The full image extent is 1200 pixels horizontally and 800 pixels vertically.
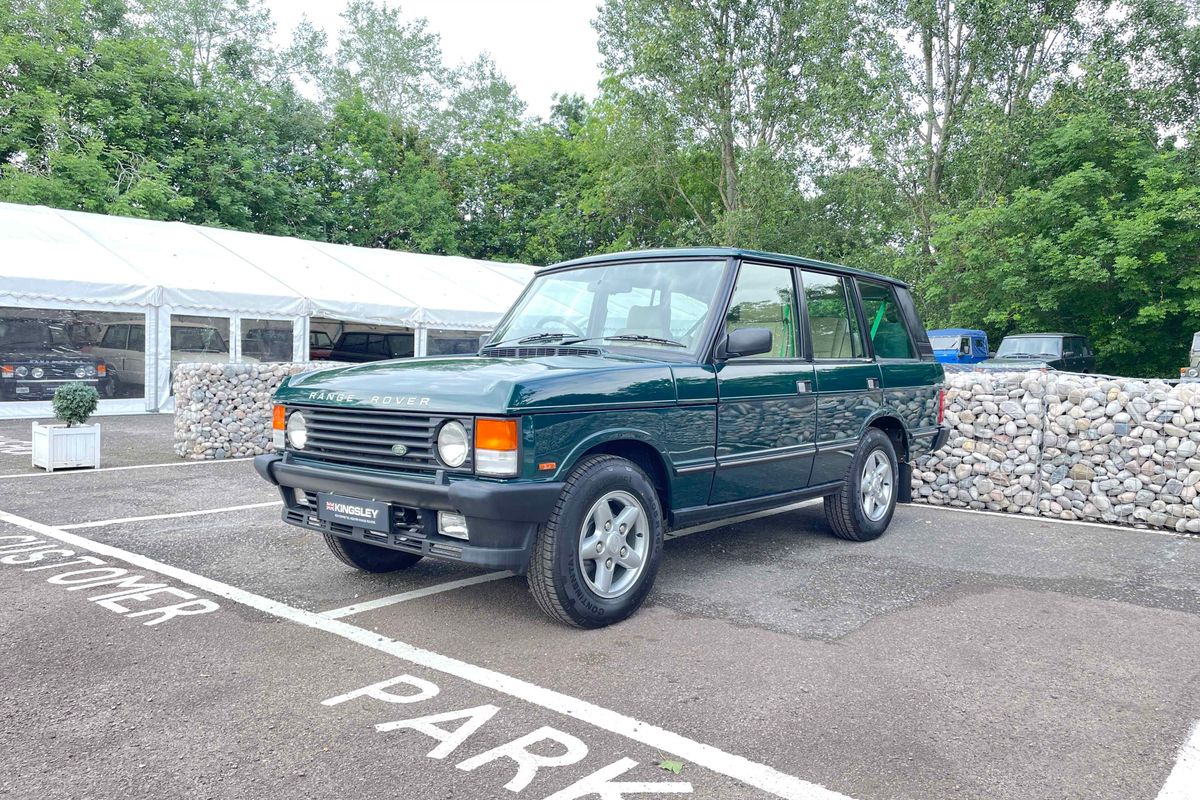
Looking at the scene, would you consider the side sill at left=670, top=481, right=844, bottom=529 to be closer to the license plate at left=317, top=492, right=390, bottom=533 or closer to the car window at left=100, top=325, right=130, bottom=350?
the license plate at left=317, top=492, right=390, bottom=533

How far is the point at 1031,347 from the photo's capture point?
20609 millimetres

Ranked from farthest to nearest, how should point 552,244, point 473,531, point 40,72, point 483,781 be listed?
1. point 552,244
2. point 40,72
3. point 473,531
4. point 483,781

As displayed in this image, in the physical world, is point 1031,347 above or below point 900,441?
above

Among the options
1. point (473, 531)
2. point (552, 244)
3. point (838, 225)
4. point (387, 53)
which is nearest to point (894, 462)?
point (473, 531)

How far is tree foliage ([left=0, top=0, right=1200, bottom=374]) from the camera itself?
2291 cm

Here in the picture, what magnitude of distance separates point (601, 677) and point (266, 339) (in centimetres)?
1537

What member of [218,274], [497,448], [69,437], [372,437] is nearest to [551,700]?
[497,448]

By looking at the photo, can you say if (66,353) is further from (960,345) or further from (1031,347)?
(1031,347)

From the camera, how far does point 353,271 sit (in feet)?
65.6

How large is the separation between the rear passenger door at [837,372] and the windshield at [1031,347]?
15989 millimetres

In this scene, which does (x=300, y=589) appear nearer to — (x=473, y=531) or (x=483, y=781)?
(x=473, y=531)

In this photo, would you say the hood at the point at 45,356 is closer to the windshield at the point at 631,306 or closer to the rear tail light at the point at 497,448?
the windshield at the point at 631,306

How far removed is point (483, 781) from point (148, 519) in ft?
17.1

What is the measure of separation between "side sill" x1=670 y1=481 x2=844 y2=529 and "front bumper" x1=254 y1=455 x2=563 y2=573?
42.2 inches
